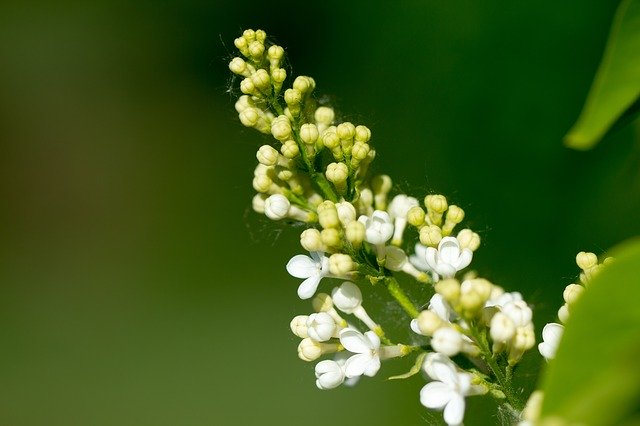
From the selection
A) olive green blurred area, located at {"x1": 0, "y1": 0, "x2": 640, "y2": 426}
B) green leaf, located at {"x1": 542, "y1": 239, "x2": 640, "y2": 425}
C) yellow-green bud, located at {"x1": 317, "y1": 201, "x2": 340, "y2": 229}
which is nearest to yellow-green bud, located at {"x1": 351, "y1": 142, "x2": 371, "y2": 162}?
yellow-green bud, located at {"x1": 317, "y1": 201, "x2": 340, "y2": 229}

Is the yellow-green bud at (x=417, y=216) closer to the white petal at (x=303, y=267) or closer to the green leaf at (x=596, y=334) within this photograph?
the white petal at (x=303, y=267)

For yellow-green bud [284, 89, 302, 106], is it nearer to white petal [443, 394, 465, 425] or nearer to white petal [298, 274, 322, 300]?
white petal [298, 274, 322, 300]

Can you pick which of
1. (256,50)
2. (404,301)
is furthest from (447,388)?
(256,50)

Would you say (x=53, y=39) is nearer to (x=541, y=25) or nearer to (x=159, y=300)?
(x=159, y=300)

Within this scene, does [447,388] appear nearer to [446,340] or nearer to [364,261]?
[446,340]

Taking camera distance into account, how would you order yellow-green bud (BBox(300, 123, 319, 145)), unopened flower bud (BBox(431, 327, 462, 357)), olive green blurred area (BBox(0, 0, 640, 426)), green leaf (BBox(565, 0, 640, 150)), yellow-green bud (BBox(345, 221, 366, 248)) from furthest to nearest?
olive green blurred area (BBox(0, 0, 640, 426))
yellow-green bud (BBox(300, 123, 319, 145))
yellow-green bud (BBox(345, 221, 366, 248))
unopened flower bud (BBox(431, 327, 462, 357))
green leaf (BBox(565, 0, 640, 150))

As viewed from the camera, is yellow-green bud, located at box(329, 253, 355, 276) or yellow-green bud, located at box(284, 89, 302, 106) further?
yellow-green bud, located at box(284, 89, 302, 106)

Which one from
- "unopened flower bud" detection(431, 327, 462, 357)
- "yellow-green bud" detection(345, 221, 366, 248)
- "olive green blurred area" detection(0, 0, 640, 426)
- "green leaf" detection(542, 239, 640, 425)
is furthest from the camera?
"olive green blurred area" detection(0, 0, 640, 426)

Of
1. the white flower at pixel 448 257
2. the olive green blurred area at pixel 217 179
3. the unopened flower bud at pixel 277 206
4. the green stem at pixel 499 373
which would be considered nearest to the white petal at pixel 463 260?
the white flower at pixel 448 257
